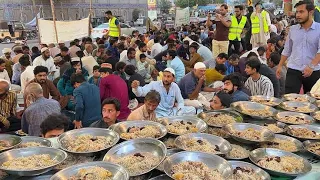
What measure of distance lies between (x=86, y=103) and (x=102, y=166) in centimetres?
267

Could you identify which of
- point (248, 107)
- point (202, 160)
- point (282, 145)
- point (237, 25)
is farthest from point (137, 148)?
point (237, 25)

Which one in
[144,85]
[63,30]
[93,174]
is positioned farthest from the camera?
[63,30]

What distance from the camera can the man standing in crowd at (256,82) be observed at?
4642 millimetres

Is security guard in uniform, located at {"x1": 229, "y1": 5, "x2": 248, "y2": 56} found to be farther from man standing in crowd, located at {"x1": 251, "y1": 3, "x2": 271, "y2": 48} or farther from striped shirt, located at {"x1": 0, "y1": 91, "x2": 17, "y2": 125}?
striped shirt, located at {"x1": 0, "y1": 91, "x2": 17, "y2": 125}

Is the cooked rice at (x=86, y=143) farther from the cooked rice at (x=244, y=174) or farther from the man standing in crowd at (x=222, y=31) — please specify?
the man standing in crowd at (x=222, y=31)

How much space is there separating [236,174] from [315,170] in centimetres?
63

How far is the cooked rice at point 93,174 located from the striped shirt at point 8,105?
3.27 meters

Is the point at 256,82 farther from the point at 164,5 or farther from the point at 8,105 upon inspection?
the point at 164,5

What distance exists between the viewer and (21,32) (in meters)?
20.4

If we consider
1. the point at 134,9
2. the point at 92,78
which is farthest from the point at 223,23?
the point at 134,9

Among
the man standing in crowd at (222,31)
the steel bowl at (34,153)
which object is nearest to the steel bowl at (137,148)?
the steel bowl at (34,153)

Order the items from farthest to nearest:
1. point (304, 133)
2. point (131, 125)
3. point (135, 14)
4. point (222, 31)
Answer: point (135, 14) → point (222, 31) → point (131, 125) → point (304, 133)

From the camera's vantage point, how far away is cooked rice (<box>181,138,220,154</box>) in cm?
237

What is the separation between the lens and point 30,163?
2.11 meters
